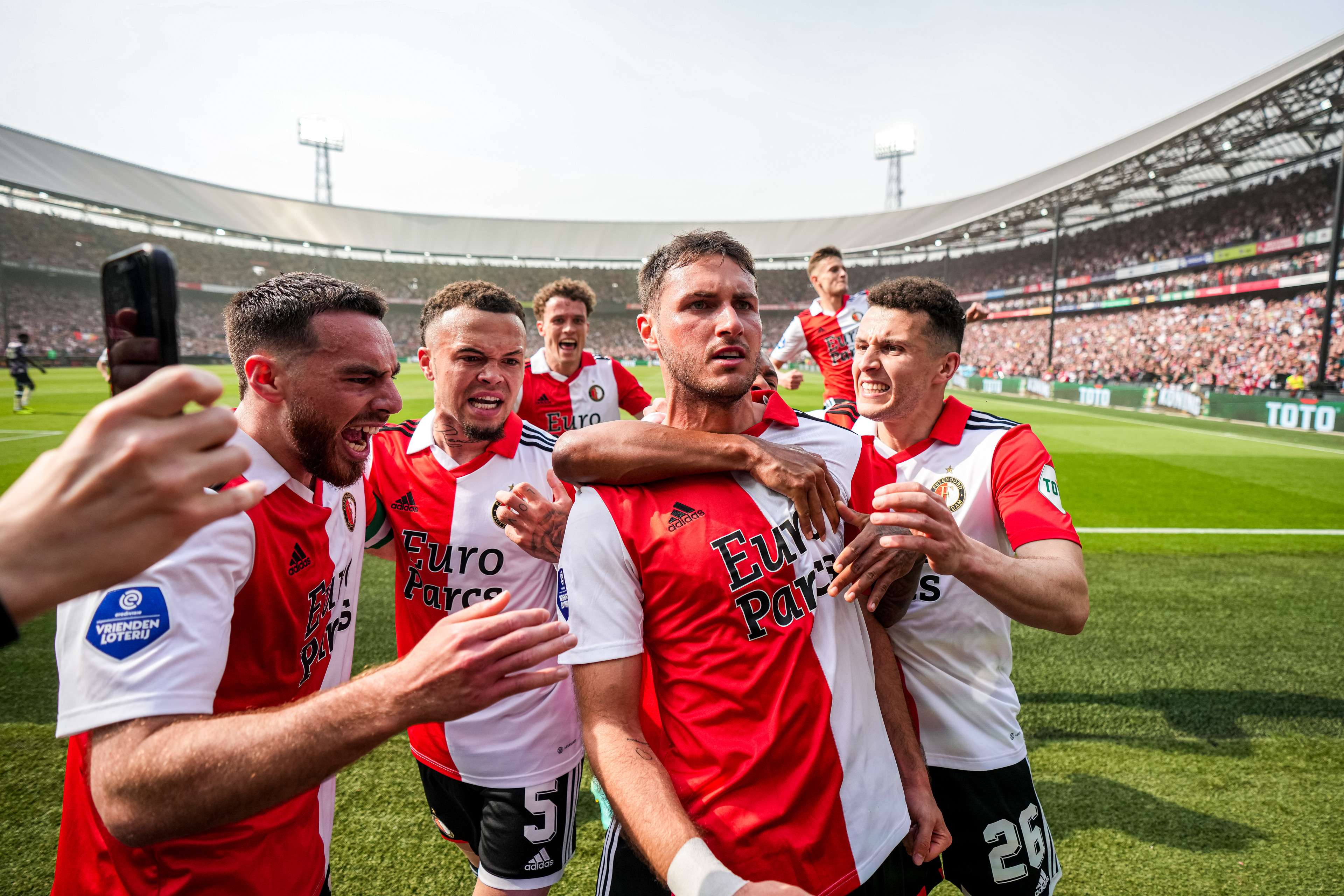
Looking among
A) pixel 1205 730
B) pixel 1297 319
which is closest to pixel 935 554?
pixel 1205 730

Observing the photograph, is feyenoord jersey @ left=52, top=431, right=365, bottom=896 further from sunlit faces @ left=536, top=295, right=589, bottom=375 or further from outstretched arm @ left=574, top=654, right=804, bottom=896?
sunlit faces @ left=536, top=295, right=589, bottom=375

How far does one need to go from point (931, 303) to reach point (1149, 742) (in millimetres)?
3551

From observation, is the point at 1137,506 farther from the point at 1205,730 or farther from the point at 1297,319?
the point at 1297,319

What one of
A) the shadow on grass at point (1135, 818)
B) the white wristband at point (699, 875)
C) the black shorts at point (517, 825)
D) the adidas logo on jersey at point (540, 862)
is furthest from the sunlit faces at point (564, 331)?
the white wristband at point (699, 875)

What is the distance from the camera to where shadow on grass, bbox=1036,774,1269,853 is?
3.48 metres

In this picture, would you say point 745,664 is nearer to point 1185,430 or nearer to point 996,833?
point 996,833

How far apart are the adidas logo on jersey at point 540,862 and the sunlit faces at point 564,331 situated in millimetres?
4996

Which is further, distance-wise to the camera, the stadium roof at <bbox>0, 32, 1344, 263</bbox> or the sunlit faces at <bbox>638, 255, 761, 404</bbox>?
the stadium roof at <bbox>0, 32, 1344, 263</bbox>

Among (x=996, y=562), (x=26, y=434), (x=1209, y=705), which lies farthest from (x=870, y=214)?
(x=996, y=562)

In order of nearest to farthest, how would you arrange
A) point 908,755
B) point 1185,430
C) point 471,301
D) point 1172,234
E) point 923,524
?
point 923,524 → point 908,755 → point 471,301 → point 1185,430 → point 1172,234

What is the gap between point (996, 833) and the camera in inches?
99.7

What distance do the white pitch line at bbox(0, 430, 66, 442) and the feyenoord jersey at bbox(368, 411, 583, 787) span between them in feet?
60.4

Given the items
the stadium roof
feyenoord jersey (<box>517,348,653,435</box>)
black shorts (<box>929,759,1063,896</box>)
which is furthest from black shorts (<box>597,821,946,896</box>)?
the stadium roof

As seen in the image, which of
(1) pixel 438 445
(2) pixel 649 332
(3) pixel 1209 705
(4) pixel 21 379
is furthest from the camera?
(4) pixel 21 379
